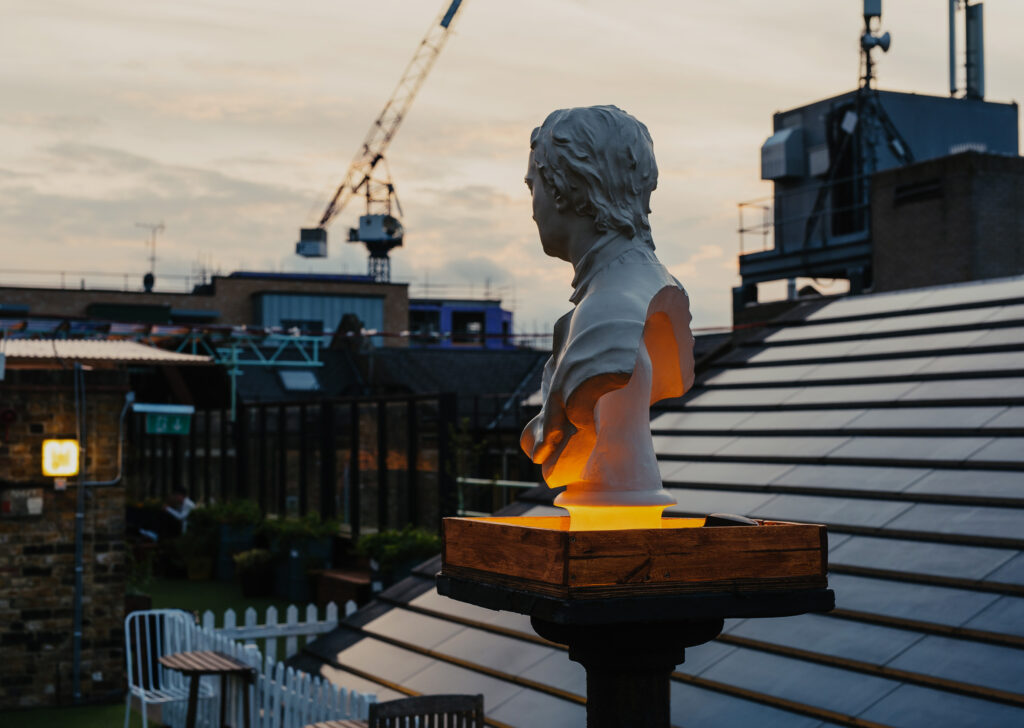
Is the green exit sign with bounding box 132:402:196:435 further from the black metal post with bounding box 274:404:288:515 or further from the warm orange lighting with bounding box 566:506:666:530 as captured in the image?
the warm orange lighting with bounding box 566:506:666:530

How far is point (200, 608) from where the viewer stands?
14922 mm

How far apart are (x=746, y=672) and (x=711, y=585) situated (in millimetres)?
3210

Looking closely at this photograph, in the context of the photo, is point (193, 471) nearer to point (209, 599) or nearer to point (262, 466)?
point (262, 466)

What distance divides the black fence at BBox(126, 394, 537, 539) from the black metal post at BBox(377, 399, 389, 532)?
0.01 m

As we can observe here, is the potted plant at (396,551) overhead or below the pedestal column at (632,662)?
below

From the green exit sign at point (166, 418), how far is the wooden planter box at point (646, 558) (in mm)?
12279

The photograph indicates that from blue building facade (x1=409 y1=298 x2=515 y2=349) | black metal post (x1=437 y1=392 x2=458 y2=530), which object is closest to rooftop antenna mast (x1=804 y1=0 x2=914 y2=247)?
black metal post (x1=437 y1=392 x2=458 y2=530)

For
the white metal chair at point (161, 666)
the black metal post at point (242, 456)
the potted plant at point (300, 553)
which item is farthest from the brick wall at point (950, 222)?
the black metal post at point (242, 456)

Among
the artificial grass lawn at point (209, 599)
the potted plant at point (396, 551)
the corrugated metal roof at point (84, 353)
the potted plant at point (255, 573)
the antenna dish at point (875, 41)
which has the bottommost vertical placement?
the artificial grass lawn at point (209, 599)

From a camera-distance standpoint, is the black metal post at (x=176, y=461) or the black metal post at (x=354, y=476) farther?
the black metal post at (x=176, y=461)

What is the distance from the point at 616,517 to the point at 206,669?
5.36 m

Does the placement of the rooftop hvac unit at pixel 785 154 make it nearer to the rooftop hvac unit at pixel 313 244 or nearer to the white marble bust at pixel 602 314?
the white marble bust at pixel 602 314

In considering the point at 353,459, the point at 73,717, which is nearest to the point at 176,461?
the point at 353,459

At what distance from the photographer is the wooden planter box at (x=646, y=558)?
9.86ft
